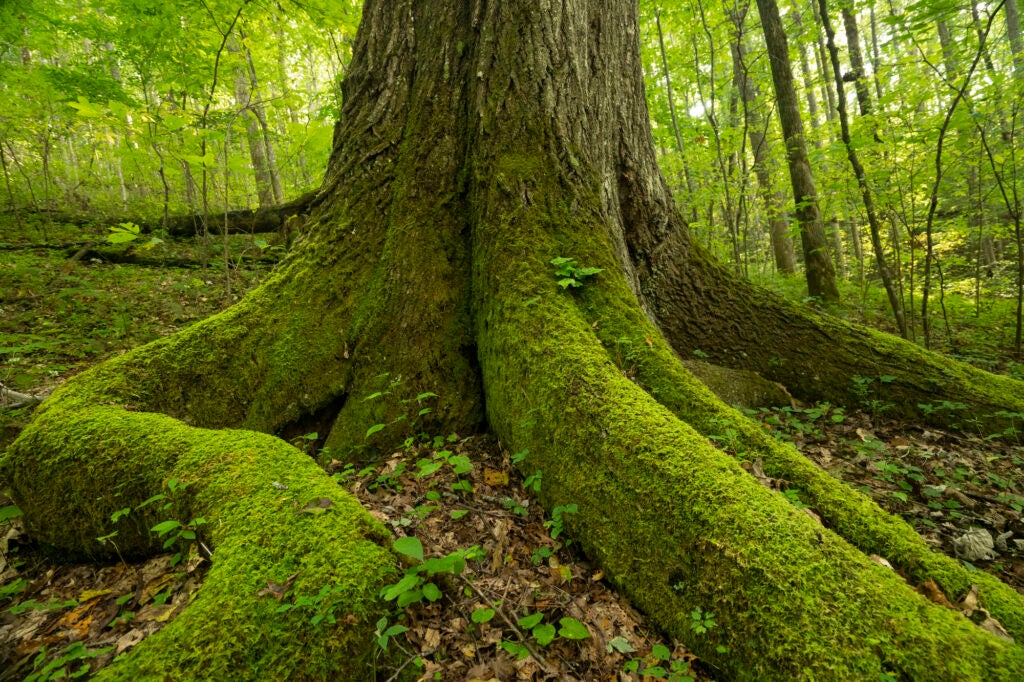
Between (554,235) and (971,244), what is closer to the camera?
(554,235)

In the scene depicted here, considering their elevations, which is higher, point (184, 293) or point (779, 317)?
point (184, 293)

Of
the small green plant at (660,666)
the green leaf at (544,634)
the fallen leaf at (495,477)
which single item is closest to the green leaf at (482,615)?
the green leaf at (544,634)

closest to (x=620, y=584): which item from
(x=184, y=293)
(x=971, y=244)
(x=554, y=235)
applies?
(x=554, y=235)

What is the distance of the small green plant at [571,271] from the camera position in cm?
311

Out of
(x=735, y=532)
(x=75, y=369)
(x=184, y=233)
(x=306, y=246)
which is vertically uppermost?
(x=184, y=233)

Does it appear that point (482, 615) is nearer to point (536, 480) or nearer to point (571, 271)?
point (536, 480)

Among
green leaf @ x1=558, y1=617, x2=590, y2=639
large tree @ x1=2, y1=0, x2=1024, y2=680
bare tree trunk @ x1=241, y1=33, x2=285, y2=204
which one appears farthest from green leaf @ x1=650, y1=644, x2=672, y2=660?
bare tree trunk @ x1=241, y1=33, x2=285, y2=204

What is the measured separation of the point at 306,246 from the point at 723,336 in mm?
3903

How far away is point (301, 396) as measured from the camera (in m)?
3.34

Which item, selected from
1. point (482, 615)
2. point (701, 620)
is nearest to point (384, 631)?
point (482, 615)

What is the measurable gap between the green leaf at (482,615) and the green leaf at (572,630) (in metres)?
0.29

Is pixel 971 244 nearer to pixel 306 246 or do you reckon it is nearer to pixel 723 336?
pixel 723 336

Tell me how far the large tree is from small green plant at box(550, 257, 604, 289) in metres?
0.08

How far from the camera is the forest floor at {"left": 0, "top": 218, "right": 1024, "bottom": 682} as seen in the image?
1.76 metres
